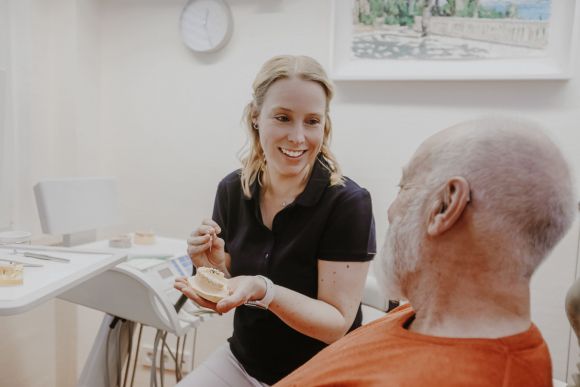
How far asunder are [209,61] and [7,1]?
0.88m

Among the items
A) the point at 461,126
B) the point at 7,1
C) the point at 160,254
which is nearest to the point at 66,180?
the point at 160,254

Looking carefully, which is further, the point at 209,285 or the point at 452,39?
the point at 452,39

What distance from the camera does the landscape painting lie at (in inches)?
69.7

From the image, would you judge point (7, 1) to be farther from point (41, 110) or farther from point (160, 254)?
point (160, 254)

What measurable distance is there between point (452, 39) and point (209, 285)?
1.39 meters

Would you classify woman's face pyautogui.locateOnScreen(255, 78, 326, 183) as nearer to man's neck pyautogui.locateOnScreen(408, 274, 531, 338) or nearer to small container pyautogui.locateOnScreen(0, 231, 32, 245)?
man's neck pyautogui.locateOnScreen(408, 274, 531, 338)

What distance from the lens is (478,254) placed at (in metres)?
0.74

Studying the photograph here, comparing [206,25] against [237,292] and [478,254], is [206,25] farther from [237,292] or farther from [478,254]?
[478,254]

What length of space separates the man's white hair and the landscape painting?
1.23 meters

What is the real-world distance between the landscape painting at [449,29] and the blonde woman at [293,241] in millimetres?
715

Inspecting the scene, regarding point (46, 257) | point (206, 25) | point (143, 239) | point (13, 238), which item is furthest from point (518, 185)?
point (206, 25)

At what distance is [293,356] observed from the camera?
53.2 inches

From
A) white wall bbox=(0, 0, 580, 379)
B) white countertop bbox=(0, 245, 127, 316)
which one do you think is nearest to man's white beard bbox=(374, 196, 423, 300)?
white countertop bbox=(0, 245, 127, 316)

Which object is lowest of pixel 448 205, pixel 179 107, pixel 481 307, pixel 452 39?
pixel 481 307
